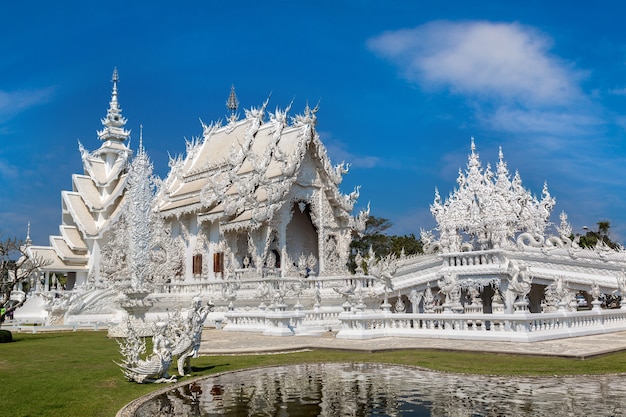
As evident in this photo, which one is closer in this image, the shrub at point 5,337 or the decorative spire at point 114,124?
the shrub at point 5,337

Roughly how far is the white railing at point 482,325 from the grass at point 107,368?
80.3 inches

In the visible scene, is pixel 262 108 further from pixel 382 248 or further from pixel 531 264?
pixel 382 248

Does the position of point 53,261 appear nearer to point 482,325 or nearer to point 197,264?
point 197,264

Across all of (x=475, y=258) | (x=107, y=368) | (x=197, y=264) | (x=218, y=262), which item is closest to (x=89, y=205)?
(x=197, y=264)

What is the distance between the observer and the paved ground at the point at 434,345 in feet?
35.2

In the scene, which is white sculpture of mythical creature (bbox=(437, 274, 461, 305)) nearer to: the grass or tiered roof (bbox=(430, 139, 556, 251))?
the grass

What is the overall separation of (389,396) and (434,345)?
16.5 feet

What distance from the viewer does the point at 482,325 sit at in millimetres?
12961

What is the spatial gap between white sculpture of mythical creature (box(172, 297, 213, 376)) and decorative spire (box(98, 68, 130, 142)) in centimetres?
3200

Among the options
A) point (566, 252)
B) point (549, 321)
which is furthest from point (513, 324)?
point (566, 252)

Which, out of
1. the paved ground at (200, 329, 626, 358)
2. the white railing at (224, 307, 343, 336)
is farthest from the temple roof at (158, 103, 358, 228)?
the paved ground at (200, 329, 626, 358)

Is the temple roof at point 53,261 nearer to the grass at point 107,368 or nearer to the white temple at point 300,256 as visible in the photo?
the white temple at point 300,256

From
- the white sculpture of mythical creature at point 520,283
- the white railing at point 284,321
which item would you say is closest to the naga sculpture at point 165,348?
the white railing at point 284,321

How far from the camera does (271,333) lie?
16062 millimetres
